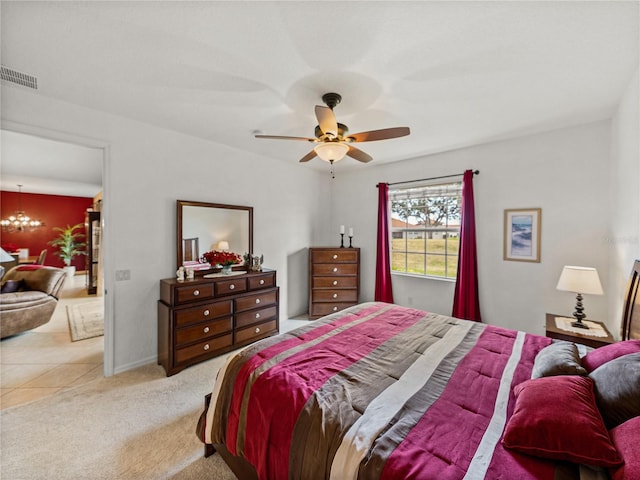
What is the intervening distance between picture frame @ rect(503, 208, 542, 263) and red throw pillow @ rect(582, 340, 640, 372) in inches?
81.9

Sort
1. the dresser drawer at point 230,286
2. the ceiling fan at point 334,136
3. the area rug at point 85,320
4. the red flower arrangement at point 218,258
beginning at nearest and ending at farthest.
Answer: the ceiling fan at point 334,136, the dresser drawer at point 230,286, the red flower arrangement at point 218,258, the area rug at point 85,320

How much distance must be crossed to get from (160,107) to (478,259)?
13.3 feet

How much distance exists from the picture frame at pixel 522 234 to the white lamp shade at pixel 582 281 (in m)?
0.73

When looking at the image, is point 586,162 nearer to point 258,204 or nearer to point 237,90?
point 237,90

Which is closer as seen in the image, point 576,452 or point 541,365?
point 576,452

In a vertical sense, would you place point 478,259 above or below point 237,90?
below

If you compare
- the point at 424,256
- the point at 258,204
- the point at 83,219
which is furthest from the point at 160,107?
the point at 83,219

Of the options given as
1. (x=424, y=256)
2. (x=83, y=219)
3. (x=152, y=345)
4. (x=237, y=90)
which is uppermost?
(x=237, y=90)

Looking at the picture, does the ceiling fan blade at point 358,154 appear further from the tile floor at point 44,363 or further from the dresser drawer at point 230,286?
the tile floor at point 44,363

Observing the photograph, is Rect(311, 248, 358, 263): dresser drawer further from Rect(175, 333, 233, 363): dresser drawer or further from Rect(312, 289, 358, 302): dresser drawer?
Rect(175, 333, 233, 363): dresser drawer

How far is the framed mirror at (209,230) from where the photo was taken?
3242mm

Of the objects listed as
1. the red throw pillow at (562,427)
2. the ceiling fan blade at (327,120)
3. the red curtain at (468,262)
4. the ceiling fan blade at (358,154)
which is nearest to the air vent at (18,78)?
the ceiling fan blade at (327,120)

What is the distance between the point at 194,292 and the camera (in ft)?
9.52

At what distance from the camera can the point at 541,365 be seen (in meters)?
1.43
